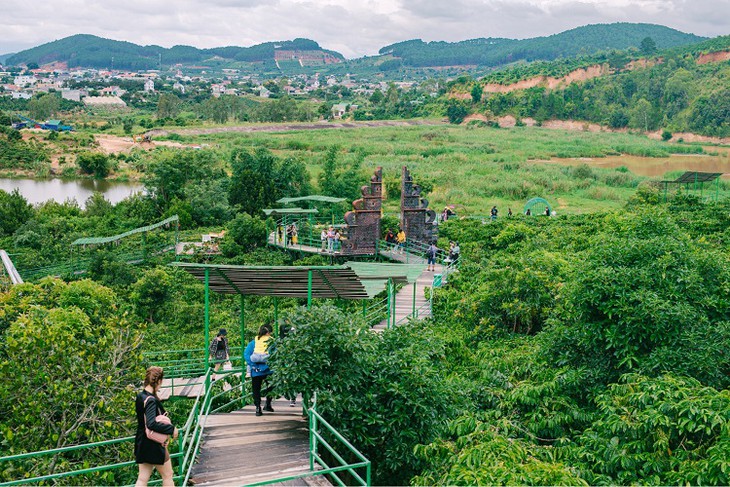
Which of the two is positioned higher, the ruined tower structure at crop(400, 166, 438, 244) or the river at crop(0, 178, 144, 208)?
the ruined tower structure at crop(400, 166, 438, 244)

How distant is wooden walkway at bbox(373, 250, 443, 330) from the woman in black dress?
10.2 metres

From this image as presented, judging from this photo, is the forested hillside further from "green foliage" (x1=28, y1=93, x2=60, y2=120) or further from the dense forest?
the dense forest

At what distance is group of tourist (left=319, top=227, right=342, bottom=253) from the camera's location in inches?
1145

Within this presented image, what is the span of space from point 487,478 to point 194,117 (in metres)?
117

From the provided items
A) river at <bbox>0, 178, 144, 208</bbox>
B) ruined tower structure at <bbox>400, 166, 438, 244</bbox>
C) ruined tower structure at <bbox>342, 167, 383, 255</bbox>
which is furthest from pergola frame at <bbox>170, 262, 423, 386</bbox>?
river at <bbox>0, 178, 144, 208</bbox>

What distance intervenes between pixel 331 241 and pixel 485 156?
3777 cm

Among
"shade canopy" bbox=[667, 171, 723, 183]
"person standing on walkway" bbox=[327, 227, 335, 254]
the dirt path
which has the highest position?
the dirt path

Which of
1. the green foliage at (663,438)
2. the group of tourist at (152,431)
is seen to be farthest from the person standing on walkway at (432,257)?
the group of tourist at (152,431)

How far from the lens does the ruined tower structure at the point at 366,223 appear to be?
28594mm

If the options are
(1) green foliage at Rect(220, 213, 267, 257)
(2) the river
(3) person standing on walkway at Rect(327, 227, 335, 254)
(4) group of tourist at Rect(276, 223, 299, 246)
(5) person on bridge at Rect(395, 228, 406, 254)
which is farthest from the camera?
(2) the river

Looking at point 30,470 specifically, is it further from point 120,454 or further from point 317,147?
point 317,147

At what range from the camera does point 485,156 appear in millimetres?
64125

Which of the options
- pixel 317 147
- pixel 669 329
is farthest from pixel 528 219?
pixel 317 147

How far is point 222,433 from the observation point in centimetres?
965
